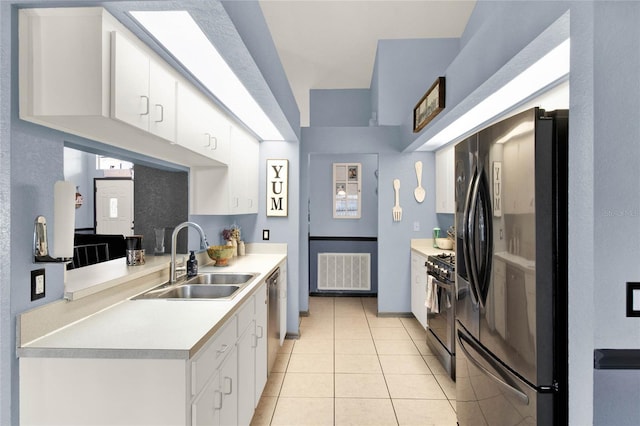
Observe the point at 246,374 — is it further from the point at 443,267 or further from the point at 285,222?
the point at 285,222

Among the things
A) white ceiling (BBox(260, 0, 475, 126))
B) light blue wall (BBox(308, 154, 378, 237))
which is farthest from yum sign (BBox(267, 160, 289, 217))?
light blue wall (BBox(308, 154, 378, 237))

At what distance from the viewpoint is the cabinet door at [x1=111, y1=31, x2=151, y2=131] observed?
137 centimetres

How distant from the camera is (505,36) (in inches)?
69.7

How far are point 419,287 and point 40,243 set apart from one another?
3.72m

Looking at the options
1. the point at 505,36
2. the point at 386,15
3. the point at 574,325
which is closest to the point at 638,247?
the point at 574,325

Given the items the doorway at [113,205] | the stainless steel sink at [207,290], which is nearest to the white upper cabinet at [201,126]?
the doorway at [113,205]

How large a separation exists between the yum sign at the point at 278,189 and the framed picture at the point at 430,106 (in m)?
1.47

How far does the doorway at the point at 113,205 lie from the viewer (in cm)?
221

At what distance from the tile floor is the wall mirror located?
2.07 m

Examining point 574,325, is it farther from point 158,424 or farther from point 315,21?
point 315,21

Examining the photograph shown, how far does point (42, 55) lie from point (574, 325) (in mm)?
2130

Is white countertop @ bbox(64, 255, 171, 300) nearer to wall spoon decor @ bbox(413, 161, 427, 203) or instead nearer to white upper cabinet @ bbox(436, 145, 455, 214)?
white upper cabinet @ bbox(436, 145, 455, 214)

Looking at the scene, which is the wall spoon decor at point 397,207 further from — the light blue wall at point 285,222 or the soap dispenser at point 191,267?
the soap dispenser at point 191,267

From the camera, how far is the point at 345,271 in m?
5.96
